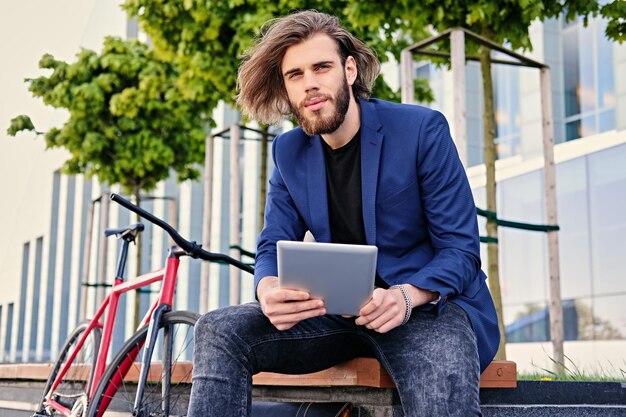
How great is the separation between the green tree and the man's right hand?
8710 millimetres

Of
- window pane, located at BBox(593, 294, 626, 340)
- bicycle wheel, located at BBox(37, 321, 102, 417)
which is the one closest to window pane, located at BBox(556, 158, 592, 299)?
window pane, located at BBox(593, 294, 626, 340)

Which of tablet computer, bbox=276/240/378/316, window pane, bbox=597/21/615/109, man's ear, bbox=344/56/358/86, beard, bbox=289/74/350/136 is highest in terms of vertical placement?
window pane, bbox=597/21/615/109

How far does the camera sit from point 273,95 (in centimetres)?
368

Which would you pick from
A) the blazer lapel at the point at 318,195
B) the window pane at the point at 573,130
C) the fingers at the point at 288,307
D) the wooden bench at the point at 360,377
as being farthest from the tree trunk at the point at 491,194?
the window pane at the point at 573,130

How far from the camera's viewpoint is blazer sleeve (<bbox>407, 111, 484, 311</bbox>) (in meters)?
2.81

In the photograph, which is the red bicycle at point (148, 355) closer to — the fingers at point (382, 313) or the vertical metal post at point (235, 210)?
the fingers at point (382, 313)

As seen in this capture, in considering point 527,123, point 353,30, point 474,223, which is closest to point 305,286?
point 474,223

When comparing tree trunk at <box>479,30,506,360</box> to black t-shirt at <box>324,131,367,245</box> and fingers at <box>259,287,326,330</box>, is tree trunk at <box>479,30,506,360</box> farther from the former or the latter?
fingers at <box>259,287,326,330</box>

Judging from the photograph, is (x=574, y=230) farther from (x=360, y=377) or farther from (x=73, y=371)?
(x=360, y=377)

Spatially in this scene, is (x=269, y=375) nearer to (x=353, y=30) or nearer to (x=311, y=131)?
(x=311, y=131)

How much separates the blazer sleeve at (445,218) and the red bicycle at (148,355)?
1.22 m

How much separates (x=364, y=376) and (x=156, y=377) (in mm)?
1378

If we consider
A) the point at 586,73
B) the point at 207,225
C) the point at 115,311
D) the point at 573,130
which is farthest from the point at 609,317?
the point at 115,311

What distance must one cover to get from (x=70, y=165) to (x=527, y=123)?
8.61m
